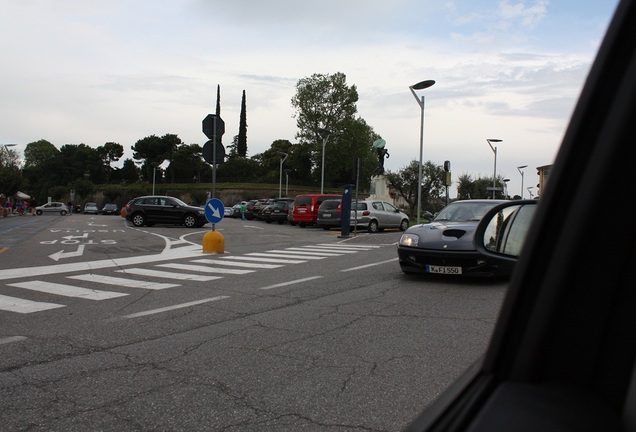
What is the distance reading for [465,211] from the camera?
10039mm

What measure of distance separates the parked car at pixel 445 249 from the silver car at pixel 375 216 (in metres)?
15.2

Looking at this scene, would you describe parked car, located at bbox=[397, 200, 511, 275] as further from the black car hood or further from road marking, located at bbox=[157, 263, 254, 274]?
road marking, located at bbox=[157, 263, 254, 274]

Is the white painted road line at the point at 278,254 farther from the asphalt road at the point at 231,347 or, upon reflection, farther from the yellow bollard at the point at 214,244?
the asphalt road at the point at 231,347

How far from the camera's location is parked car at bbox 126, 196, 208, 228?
1139 inches

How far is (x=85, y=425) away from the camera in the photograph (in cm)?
343

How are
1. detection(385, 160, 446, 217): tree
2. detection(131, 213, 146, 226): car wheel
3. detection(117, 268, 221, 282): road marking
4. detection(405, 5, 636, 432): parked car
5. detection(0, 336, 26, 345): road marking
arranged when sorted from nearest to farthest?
detection(405, 5, 636, 432): parked car, detection(0, 336, 26, 345): road marking, detection(117, 268, 221, 282): road marking, detection(131, 213, 146, 226): car wheel, detection(385, 160, 446, 217): tree

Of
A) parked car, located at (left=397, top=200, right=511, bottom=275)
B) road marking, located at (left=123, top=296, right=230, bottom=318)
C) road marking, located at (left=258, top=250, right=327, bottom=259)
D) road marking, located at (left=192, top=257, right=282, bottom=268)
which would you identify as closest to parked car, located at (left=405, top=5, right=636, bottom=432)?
road marking, located at (left=123, top=296, right=230, bottom=318)

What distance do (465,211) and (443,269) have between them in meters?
1.58

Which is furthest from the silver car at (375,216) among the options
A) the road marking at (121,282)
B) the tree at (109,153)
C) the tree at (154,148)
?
the tree at (109,153)

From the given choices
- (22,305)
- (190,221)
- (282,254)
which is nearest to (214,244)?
(282,254)

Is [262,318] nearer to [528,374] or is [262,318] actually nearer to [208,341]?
[208,341]

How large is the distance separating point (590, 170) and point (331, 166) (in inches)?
2891

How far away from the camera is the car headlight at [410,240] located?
9258mm

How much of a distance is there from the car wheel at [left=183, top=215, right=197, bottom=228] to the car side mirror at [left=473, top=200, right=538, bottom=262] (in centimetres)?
2612
